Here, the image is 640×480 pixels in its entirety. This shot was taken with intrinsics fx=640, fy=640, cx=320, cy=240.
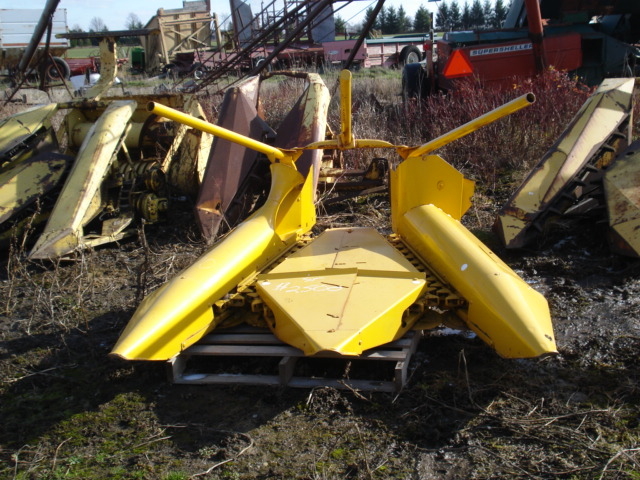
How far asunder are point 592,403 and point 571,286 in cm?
162

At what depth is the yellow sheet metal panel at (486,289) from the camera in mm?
2998

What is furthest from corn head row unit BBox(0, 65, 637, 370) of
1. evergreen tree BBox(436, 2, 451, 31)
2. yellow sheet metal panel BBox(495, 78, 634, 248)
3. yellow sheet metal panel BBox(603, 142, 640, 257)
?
evergreen tree BBox(436, 2, 451, 31)

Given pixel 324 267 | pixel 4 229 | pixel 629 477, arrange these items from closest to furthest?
pixel 629 477 → pixel 324 267 → pixel 4 229

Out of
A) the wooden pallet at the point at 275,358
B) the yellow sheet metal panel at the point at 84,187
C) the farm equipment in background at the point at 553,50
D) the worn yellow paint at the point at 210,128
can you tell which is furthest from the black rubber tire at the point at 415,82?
the wooden pallet at the point at 275,358

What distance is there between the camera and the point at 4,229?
228 inches

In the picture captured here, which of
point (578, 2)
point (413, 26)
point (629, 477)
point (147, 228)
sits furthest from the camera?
point (413, 26)

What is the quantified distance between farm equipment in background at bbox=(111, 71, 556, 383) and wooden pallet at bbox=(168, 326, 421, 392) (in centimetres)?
6

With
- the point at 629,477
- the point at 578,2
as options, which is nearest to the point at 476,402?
the point at 629,477

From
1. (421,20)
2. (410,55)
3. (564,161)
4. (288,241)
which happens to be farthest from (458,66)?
(421,20)

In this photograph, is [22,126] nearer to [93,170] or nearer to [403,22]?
[93,170]

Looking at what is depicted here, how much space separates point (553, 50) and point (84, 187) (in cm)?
676

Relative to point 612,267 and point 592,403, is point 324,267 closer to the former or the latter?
point 592,403

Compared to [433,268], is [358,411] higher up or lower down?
lower down

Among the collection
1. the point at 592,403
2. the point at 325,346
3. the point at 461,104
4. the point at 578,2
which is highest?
the point at 578,2
